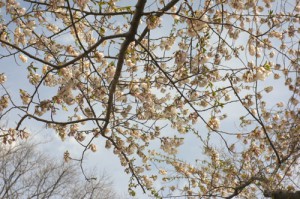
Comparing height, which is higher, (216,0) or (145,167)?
(216,0)

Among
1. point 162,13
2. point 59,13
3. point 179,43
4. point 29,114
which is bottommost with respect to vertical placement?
point 29,114

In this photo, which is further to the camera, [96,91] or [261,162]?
[261,162]

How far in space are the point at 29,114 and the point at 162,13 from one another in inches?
73.4

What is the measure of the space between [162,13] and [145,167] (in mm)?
3152

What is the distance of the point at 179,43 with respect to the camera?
160 inches

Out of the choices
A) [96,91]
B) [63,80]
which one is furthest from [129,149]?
[63,80]

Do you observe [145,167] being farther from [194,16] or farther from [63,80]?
[194,16]

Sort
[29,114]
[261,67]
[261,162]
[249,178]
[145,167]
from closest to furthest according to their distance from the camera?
[261,67] < [29,114] < [145,167] < [249,178] < [261,162]

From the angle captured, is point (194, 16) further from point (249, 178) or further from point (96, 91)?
point (249, 178)

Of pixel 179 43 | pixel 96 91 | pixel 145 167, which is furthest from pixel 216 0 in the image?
pixel 145 167

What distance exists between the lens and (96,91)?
4.29 m

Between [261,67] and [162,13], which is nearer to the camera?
[162,13]

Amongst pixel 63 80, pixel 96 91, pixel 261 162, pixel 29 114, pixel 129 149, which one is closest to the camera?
pixel 29 114

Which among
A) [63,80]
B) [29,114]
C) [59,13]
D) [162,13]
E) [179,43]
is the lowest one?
[29,114]
